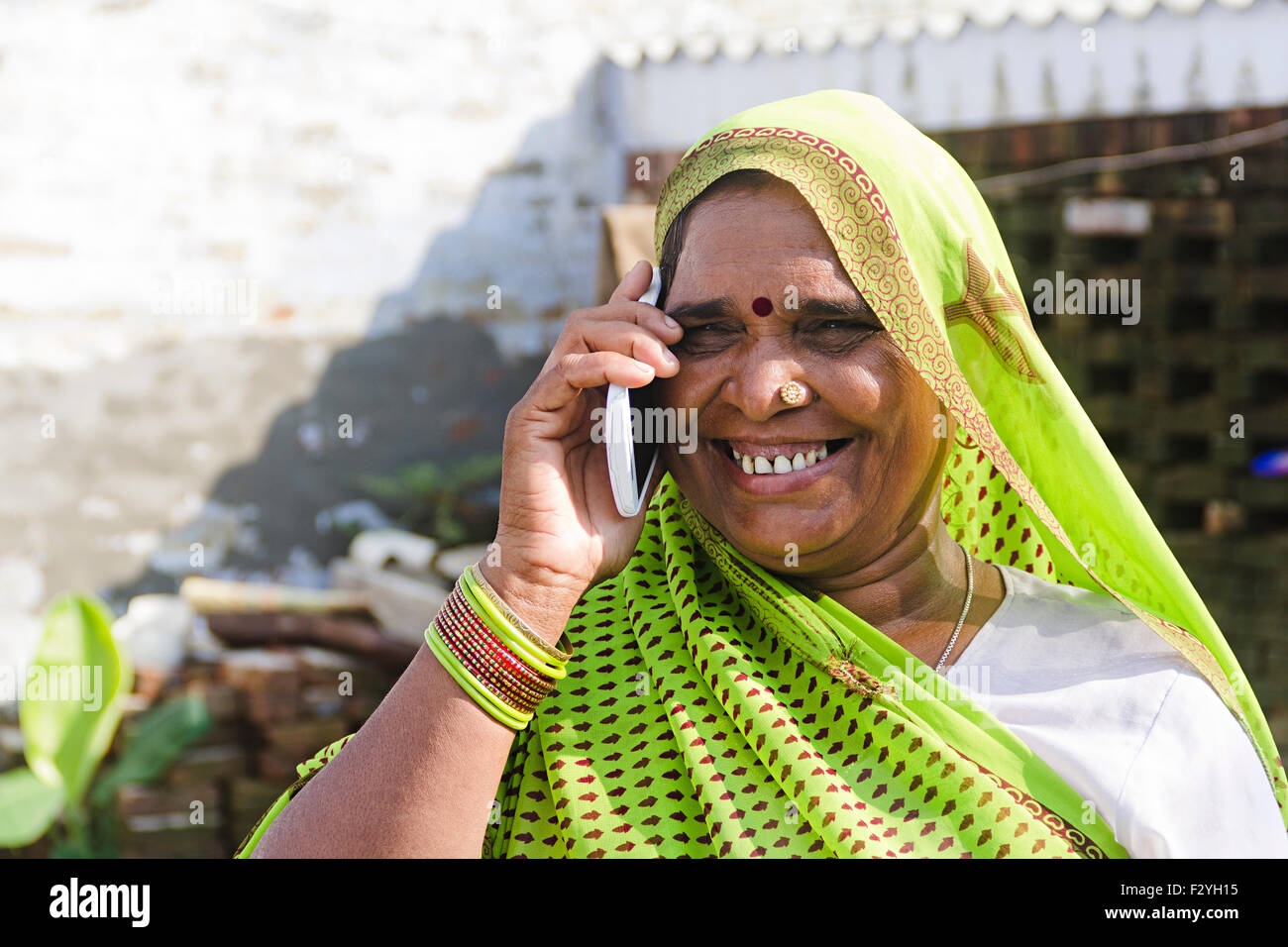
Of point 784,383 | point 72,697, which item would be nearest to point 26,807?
point 72,697

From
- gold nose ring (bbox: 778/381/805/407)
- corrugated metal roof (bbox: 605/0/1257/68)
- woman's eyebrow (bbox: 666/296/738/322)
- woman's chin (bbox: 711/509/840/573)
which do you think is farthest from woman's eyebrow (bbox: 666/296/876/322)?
corrugated metal roof (bbox: 605/0/1257/68)

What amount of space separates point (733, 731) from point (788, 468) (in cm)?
38

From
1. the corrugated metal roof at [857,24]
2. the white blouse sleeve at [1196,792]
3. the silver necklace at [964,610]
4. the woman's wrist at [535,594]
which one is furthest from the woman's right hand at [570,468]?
the corrugated metal roof at [857,24]

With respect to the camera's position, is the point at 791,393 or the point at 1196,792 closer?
the point at 1196,792

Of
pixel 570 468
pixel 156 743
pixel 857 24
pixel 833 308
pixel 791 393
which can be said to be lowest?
pixel 156 743

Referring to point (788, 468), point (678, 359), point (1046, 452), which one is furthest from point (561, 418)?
point (1046, 452)

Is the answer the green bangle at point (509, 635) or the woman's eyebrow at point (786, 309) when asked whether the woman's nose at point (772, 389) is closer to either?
the woman's eyebrow at point (786, 309)

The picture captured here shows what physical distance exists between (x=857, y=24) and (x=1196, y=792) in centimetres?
392

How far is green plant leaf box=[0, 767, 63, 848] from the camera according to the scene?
3.86 meters

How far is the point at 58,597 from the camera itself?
14.6 feet

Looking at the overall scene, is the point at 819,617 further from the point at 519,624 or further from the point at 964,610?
the point at 519,624

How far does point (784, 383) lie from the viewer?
5.15 ft

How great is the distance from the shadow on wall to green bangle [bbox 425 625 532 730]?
345 centimetres

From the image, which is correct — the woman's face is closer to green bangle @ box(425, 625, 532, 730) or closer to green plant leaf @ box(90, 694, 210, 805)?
green bangle @ box(425, 625, 532, 730)
